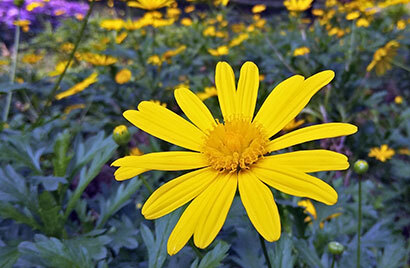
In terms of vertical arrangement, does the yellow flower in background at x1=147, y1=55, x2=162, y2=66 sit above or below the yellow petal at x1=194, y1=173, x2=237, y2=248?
below

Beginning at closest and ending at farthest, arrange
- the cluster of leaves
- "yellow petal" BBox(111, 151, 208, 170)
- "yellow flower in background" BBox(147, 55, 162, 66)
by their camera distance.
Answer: "yellow petal" BBox(111, 151, 208, 170) < the cluster of leaves < "yellow flower in background" BBox(147, 55, 162, 66)

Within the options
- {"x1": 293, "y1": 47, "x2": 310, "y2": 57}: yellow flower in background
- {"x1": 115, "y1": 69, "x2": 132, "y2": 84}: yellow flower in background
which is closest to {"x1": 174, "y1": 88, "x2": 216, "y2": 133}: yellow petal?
{"x1": 115, "y1": 69, "x2": 132, "y2": 84}: yellow flower in background

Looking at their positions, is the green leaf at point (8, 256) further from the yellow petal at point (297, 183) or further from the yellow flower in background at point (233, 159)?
the yellow petal at point (297, 183)

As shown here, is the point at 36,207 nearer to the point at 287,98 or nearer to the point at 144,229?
the point at 144,229

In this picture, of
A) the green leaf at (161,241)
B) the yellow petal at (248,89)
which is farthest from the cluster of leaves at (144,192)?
the yellow petal at (248,89)

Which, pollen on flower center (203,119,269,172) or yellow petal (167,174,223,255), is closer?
yellow petal (167,174,223,255)

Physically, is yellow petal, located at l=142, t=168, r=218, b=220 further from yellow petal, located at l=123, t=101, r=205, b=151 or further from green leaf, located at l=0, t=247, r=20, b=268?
green leaf, located at l=0, t=247, r=20, b=268
